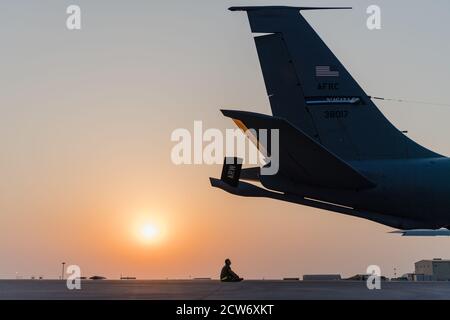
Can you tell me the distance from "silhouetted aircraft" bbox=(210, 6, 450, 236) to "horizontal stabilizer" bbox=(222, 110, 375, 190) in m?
0.09

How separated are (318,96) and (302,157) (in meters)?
4.13

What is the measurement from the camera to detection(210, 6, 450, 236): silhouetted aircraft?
18.7 m

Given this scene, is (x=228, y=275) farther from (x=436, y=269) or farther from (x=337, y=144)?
(x=436, y=269)

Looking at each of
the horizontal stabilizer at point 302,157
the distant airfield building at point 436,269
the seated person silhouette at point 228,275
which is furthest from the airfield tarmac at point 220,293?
the distant airfield building at point 436,269

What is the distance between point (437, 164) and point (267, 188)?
5.68 m

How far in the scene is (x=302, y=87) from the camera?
2006 centimetres

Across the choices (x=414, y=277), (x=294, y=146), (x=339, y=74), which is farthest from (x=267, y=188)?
(x=414, y=277)

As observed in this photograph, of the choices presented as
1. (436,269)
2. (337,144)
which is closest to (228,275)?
(337,144)

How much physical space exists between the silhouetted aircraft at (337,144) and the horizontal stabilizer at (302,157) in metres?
0.09

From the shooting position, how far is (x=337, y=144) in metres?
19.8

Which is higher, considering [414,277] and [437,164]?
[437,164]
